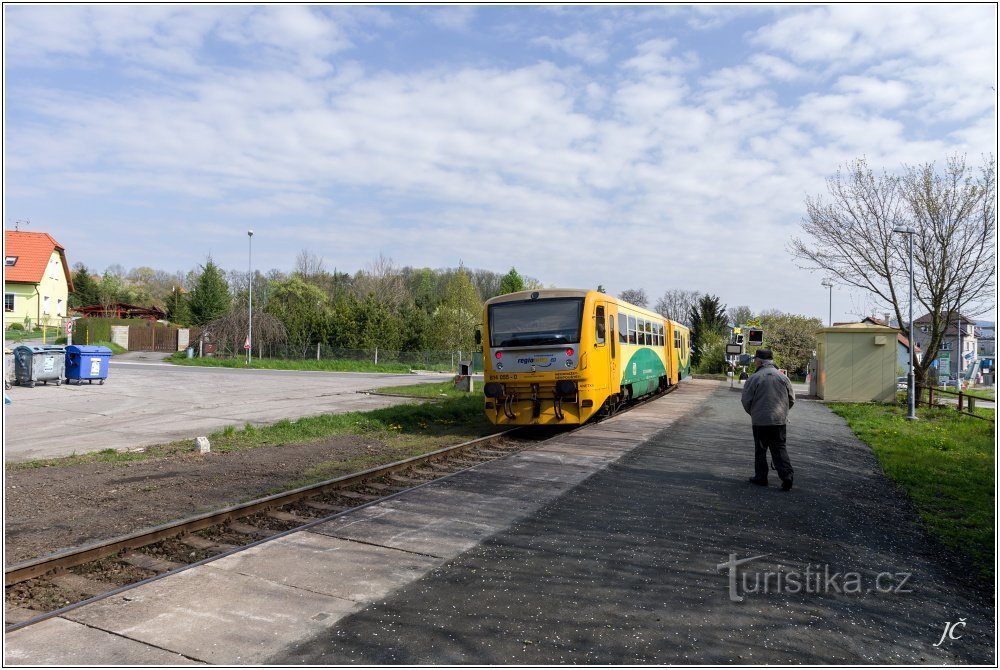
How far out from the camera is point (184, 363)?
141 ft

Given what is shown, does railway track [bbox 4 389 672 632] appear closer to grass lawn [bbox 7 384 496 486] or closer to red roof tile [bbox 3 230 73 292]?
grass lawn [bbox 7 384 496 486]

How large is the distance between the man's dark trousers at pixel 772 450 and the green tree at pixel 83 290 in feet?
246

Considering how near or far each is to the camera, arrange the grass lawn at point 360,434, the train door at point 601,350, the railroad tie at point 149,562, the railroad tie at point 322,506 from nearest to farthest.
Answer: the railroad tie at point 149,562 < the railroad tie at point 322,506 < the grass lawn at point 360,434 < the train door at point 601,350

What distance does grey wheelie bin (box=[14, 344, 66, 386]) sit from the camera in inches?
924

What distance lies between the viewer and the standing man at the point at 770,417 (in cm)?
854

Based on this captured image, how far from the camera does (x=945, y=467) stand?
34.3ft

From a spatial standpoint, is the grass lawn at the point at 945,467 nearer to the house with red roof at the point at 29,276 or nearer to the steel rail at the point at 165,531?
the steel rail at the point at 165,531

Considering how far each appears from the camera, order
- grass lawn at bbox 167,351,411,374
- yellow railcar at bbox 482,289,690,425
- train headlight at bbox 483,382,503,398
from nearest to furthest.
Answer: yellow railcar at bbox 482,289,690,425, train headlight at bbox 483,382,503,398, grass lawn at bbox 167,351,411,374

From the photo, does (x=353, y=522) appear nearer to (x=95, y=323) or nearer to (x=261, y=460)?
(x=261, y=460)

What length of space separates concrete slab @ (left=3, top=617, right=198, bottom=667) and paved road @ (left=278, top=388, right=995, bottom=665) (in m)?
0.78

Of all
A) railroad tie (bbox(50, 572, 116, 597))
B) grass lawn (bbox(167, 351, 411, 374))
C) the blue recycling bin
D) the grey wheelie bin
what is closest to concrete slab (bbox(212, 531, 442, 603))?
railroad tie (bbox(50, 572, 116, 597))

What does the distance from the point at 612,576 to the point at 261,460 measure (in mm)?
6946

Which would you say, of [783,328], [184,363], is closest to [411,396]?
[184,363]

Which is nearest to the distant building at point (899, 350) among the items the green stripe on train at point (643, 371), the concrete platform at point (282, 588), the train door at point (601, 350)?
the green stripe on train at point (643, 371)
